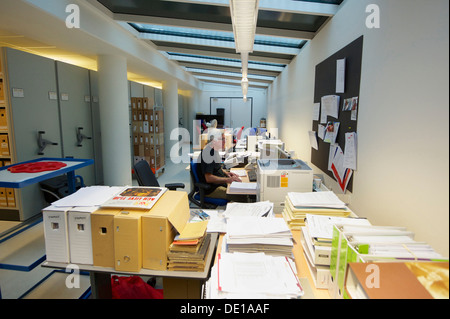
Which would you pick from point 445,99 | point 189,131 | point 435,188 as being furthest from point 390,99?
point 189,131

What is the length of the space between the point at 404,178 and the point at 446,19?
0.68m

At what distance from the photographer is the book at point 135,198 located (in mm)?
1464

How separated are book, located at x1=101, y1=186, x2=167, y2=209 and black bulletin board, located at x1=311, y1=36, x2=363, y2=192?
1.43m

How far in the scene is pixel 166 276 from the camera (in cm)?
138

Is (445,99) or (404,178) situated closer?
(445,99)

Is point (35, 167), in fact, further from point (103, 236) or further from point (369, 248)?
point (369, 248)

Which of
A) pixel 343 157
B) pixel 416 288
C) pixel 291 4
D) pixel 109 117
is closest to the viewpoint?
pixel 416 288

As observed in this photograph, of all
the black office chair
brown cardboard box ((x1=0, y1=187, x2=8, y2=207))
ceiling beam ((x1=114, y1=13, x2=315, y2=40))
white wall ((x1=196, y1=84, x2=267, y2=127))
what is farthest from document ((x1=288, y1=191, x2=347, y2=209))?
white wall ((x1=196, y1=84, x2=267, y2=127))

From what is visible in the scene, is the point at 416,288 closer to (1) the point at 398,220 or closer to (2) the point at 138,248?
(1) the point at 398,220

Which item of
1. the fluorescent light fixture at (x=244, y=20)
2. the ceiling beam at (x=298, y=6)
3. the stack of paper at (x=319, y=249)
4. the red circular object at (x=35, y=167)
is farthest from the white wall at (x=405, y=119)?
the red circular object at (x=35, y=167)

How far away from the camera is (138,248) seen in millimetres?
1385

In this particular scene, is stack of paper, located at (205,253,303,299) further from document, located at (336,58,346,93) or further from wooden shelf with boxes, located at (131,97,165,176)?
wooden shelf with boxes, located at (131,97,165,176)

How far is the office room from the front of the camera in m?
1.10

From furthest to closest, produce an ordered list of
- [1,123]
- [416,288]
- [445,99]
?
[1,123]
[445,99]
[416,288]
